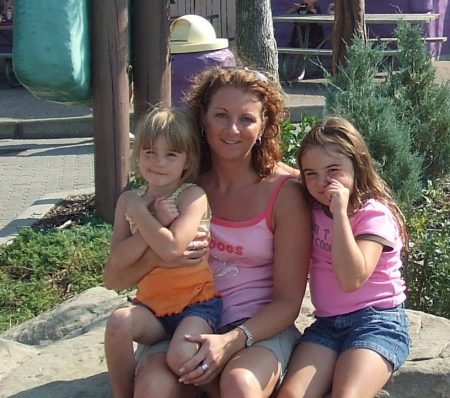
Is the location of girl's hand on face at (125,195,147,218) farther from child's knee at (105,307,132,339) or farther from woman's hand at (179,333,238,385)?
woman's hand at (179,333,238,385)

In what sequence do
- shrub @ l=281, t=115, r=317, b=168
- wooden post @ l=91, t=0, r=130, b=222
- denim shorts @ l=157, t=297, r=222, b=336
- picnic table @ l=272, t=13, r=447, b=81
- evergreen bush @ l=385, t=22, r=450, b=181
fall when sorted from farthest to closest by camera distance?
picnic table @ l=272, t=13, r=447, b=81 < evergreen bush @ l=385, t=22, r=450, b=181 < wooden post @ l=91, t=0, r=130, b=222 < shrub @ l=281, t=115, r=317, b=168 < denim shorts @ l=157, t=297, r=222, b=336

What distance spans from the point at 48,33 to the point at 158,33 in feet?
2.71

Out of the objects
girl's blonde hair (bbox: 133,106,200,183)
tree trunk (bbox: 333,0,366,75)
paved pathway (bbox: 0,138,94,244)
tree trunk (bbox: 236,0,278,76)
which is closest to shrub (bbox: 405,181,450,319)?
girl's blonde hair (bbox: 133,106,200,183)

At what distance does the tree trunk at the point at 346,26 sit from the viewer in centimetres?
731

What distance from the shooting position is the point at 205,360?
2666 millimetres

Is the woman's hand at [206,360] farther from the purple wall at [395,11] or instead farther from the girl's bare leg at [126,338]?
the purple wall at [395,11]

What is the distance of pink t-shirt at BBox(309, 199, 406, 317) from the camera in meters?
2.84

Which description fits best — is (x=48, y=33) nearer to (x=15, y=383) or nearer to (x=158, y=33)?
(x=158, y=33)

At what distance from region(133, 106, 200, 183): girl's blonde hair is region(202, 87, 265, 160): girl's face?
0.07 meters

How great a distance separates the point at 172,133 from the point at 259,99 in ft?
1.00

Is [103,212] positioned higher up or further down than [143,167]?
further down

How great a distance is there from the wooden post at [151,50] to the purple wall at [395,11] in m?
7.87

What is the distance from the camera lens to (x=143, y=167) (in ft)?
9.55

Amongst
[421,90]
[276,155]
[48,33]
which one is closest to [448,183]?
[421,90]
